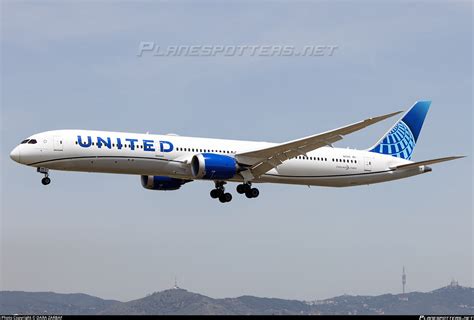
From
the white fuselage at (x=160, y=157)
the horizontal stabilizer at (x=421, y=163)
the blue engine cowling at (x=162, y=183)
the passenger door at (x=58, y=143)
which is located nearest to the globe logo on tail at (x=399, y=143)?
the horizontal stabilizer at (x=421, y=163)

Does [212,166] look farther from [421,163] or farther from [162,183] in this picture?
[421,163]

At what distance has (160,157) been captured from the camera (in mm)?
53062

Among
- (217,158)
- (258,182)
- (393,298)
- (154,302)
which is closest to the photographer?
(217,158)

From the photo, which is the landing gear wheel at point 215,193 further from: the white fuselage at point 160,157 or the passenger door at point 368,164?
the passenger door at point 368,164

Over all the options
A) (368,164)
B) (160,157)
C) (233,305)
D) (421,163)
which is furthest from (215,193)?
(233,305)

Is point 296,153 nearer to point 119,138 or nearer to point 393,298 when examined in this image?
point 119,138

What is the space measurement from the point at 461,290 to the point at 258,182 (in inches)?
5040

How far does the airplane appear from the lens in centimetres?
5106

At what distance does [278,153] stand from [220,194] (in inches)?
252

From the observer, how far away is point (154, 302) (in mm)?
131750

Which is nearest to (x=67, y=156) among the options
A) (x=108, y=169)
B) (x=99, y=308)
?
(x=108, y=169)

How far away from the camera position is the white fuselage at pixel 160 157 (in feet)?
167

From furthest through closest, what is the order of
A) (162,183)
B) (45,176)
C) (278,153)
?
(162,183)
(278,153)
(45,176)

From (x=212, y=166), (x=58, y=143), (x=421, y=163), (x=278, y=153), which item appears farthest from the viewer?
(x=421, y=163)
